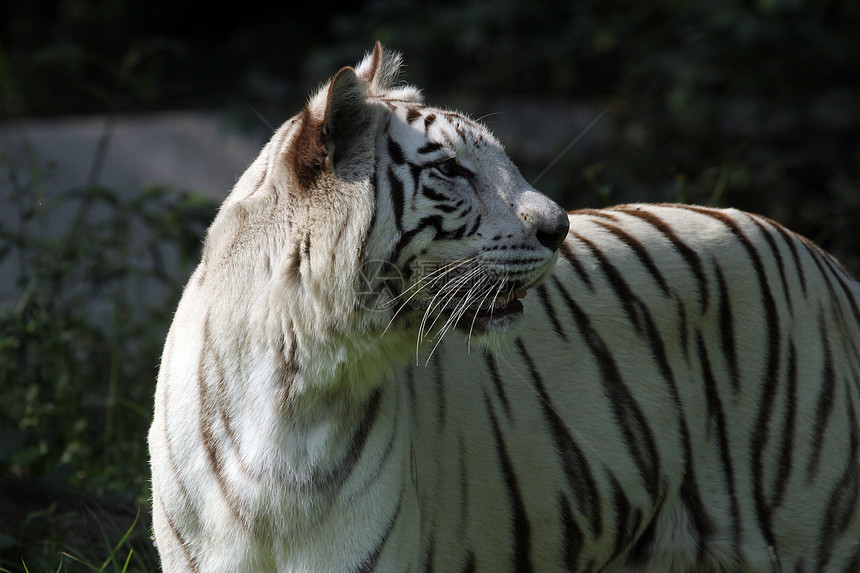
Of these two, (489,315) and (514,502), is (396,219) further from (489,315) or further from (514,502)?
(514,502)

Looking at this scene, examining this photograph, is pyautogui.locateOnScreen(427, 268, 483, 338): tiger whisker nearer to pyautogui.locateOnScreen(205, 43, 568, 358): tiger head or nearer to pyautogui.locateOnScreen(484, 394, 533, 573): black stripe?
pyautogui.locateOnScreen(205, 43, 568, 358): tiger head

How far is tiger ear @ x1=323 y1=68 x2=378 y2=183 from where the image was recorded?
1969mm

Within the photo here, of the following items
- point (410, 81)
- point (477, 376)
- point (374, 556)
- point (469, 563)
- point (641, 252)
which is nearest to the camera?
point (374, 556)

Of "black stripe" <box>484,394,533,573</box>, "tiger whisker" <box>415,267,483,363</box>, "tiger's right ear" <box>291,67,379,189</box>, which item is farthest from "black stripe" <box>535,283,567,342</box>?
"tiger's right ear" <box>291,67,379,189</box>

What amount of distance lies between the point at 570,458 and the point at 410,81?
17.1 feet

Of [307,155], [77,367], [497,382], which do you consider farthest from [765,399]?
[77,367]

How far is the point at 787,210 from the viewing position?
23.1 feet

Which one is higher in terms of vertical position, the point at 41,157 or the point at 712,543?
the point at 41,157

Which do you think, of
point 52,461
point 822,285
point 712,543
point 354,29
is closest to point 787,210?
point 354,29

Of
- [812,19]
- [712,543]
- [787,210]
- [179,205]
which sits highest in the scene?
[812,19]

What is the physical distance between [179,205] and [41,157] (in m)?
3.04

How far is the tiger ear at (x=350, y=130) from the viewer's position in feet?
6.46

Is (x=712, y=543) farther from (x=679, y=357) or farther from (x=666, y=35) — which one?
(x=666, y=35)

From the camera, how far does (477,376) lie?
244cm
